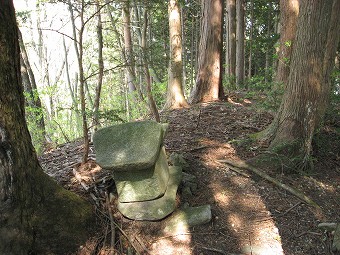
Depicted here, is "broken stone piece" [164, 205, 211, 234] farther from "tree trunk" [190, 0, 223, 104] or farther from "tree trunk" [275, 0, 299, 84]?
"tree trunk" [190, 0, 223, 104]

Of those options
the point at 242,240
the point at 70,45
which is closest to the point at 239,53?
the point at 242,240

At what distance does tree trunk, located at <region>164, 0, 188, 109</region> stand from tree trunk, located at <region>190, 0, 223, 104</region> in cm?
59

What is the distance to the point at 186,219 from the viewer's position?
380 cm

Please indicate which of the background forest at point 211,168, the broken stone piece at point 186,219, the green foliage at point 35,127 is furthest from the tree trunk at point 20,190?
the green foliage at point 35,127

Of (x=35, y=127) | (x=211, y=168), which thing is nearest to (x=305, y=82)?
(x=211, y=168)

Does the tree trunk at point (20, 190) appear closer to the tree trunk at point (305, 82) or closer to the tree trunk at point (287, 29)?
the tree trunk at point (305, 82)

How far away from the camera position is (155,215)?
148 inches

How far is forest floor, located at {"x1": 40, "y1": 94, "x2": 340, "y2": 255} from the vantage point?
11.6 ft

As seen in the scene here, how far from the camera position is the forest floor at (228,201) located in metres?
3.53

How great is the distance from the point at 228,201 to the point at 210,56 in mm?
5414

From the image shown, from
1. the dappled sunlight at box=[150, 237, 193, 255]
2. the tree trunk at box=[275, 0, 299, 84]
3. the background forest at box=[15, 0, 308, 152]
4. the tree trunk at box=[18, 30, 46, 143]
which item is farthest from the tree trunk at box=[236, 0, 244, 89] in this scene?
the dappled sunlight at box=[150, 237, 193, 255]

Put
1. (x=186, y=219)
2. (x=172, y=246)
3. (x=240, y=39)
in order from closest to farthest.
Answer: (x=172, y=246), (x=186, y=219), (x=240, y=39)

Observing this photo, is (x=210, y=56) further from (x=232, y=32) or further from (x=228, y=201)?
(x=228, y=201)

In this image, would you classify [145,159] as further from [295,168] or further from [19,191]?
[295,168]
